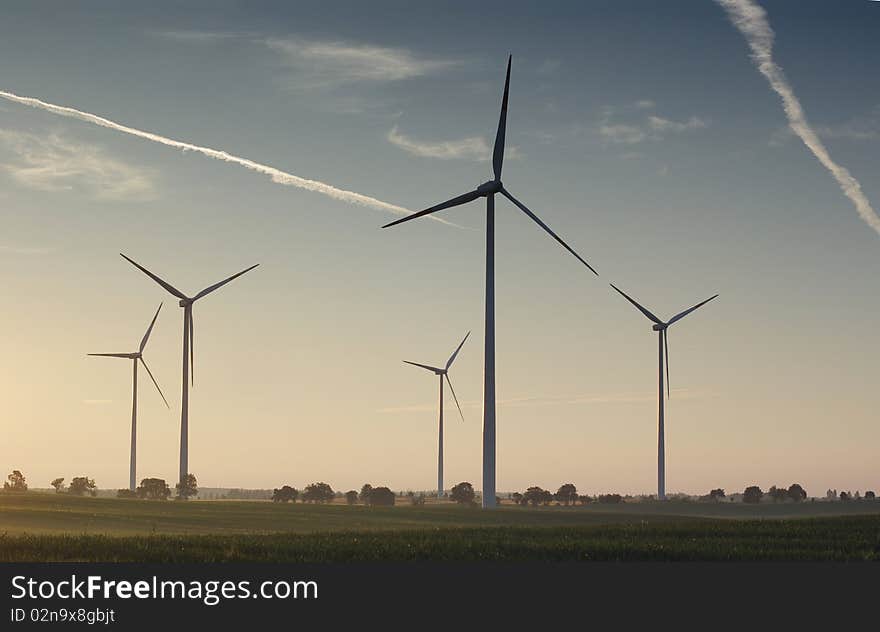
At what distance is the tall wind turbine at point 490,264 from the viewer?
301 feet

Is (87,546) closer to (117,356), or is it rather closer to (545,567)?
(545,567)

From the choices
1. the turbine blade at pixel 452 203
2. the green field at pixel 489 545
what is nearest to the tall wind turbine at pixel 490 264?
the turbine blade at pixel 452 203

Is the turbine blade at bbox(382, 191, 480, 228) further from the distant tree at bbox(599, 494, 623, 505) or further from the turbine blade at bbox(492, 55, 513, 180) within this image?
the distant tree at bbox(599, 494, 623, 505)

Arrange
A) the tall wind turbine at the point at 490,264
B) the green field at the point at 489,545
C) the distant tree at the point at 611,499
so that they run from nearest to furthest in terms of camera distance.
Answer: the green field at the point at 489,545 < the tall wind turbine at the point at 490,264 < the distant tree at the point at 611,499

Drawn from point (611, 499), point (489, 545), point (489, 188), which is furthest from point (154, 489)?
point (489, 545)

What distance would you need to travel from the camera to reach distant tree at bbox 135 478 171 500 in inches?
7254

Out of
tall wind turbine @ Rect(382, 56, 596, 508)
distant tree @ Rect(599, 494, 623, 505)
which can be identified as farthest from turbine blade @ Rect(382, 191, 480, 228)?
distant tree @ Rect(599, 494, 623, 505)

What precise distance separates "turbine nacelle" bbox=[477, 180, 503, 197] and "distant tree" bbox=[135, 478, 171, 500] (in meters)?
102

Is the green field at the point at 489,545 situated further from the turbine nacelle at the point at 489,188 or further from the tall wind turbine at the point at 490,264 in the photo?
the turbine nacelle at the point at 489,188

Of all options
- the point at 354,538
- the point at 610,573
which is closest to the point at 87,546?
the point at 354,538

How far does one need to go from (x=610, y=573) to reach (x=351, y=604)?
26.1 ft

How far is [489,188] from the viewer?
327 feet

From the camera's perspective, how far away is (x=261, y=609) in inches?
1025

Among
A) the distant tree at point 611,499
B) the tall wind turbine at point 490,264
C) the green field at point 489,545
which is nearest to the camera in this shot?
the green field at point 489,545
